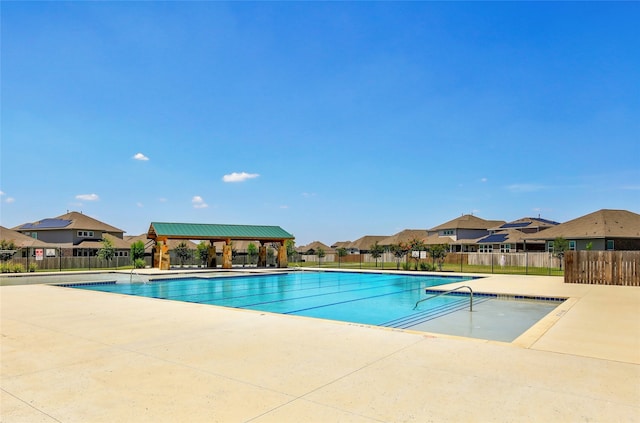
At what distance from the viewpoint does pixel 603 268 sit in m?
18.4

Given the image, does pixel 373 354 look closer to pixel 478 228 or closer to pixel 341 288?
pixel 341 288

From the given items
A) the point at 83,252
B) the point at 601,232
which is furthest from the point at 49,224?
the point at 601,232

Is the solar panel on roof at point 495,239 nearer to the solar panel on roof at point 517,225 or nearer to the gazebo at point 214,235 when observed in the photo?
the solar panel on roof at point 517,225

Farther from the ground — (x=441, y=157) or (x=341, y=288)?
(x=441, y=157)

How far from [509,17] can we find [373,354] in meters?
15.3

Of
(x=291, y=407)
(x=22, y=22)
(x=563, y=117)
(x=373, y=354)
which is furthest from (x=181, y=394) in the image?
(x=563, y=117)

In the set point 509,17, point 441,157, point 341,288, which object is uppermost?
point 509,17

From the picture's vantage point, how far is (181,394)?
4.27m

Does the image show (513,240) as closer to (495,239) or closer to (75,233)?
(495,239)

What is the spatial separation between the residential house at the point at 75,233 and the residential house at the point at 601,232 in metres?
43.0

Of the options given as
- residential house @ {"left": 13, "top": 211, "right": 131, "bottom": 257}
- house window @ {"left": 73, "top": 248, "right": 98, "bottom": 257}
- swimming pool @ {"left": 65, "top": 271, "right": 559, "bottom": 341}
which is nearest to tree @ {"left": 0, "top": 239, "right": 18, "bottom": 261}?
residential house @ {"left": 13, "top": 211, "right": 131, "bottom": 257}

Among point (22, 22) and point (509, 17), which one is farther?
point (509, 17)

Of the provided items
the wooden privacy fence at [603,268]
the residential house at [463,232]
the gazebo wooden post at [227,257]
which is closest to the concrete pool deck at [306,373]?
the wooden privacy fence at [603,268]

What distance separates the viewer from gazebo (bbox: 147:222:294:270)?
96.4ft
